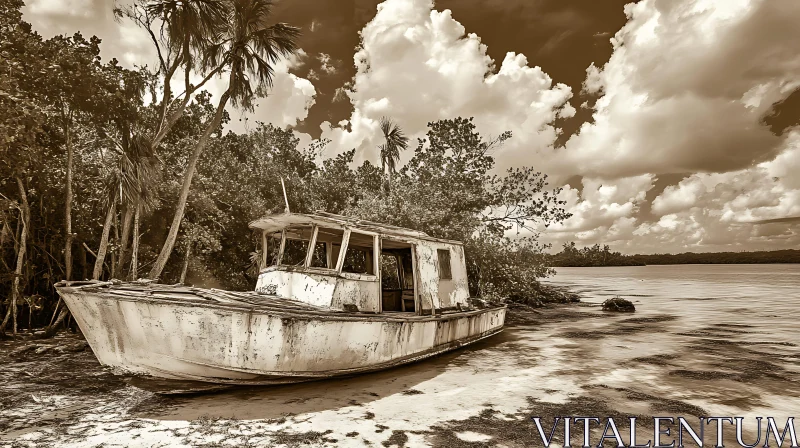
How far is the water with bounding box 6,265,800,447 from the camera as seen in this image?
4.51m

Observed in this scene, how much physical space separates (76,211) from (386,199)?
1045 cm

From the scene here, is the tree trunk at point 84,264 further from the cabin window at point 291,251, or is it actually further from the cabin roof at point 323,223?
the cabin roof at point 323,223

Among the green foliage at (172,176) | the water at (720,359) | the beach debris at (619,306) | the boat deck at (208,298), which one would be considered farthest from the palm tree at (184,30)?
the beach debris at (619,306)

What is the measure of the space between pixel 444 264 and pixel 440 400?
11.5 ft

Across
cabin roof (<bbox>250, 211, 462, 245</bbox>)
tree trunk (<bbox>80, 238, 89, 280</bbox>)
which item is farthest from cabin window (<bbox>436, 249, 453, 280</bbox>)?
tree trunk (<bbox>80, 238, 89, 280</bbox>)

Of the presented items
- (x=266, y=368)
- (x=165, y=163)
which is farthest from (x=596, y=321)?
(x=165, y=163)

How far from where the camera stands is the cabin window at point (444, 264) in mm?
8727

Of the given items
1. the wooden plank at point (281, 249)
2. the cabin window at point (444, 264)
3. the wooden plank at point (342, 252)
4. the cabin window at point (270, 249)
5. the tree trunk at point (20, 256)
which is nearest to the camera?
the wooden plank at point (342, 252)

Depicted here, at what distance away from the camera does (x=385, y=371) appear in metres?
7.31

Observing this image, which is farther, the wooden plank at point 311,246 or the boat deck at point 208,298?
the wooden plank at point 311,246

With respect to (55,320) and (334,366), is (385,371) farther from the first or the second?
(55,320)

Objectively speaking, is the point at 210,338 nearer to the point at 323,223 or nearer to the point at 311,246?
the point at 311,246

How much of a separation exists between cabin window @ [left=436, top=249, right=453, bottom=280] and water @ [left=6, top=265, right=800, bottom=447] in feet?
5.88

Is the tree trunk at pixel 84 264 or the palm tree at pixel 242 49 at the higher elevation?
the palm tree at pixel 242 49
